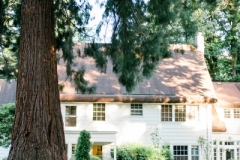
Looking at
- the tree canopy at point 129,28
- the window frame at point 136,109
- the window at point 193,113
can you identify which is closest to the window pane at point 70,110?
the window frame at point 136,109

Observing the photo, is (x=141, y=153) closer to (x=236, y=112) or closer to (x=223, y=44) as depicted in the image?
(x=236, y=112)

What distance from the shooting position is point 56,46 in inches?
393

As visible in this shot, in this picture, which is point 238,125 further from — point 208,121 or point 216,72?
point 216,72

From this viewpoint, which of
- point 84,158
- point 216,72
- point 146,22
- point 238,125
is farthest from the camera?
point 216,72

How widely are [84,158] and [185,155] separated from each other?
27.0 feet

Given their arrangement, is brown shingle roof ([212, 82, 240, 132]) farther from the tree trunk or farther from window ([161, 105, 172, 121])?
the tree trunk

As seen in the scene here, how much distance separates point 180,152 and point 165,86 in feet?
11.1

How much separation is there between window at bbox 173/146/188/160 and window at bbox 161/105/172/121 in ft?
4.86

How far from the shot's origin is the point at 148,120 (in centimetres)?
2006

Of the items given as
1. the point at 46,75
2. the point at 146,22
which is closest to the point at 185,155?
the point at 146,22

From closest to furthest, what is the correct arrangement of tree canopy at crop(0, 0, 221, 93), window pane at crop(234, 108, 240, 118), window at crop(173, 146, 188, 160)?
tree canopy at crop(0, 0, 221, 93)
window at crop(173, 146, 188, 160)
window pane at crop(234, 108, 240, 118)

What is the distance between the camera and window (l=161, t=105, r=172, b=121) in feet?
66.4

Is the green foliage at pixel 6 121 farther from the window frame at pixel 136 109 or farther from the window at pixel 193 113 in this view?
the window at pixel 193 113

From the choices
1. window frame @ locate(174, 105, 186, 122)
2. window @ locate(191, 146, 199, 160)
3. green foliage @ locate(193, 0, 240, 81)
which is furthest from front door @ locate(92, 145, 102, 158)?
green foliage @ locate(193, 0, 240, 81)
